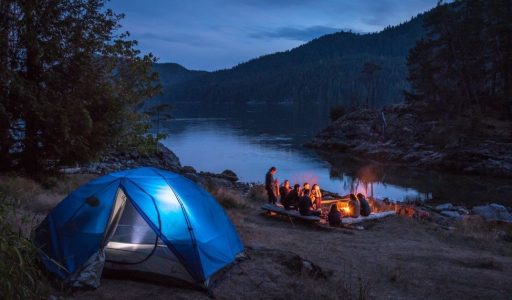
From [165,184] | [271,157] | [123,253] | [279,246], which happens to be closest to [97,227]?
[123,253]

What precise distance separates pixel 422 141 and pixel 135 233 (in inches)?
1706

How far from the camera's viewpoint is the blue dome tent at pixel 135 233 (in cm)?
808

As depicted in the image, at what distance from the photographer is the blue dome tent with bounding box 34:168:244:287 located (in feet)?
26.5

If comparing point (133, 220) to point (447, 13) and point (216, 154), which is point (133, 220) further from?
point (447, 13)

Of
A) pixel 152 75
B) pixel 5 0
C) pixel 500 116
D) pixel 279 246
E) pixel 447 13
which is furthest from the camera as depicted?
pixel 447 13

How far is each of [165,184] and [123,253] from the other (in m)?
1.55

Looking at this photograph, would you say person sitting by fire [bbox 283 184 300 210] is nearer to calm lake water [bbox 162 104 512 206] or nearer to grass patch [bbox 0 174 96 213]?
grass patch [bbox 0 174 96 213]

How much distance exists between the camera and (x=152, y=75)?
16.8 m

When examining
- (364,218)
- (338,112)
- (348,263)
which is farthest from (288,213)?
(338,112)

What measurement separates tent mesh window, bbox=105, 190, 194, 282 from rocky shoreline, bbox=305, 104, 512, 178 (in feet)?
109

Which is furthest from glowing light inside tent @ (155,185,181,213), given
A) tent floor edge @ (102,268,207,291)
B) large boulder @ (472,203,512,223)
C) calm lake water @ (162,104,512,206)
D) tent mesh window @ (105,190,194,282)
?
calm lake water @ (162,104,512,206)

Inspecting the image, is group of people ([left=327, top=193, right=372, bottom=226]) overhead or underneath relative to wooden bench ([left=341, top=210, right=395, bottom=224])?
overhead

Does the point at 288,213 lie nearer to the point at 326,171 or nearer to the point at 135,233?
the point at 135,233

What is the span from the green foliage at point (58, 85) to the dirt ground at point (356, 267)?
5.47 metres
